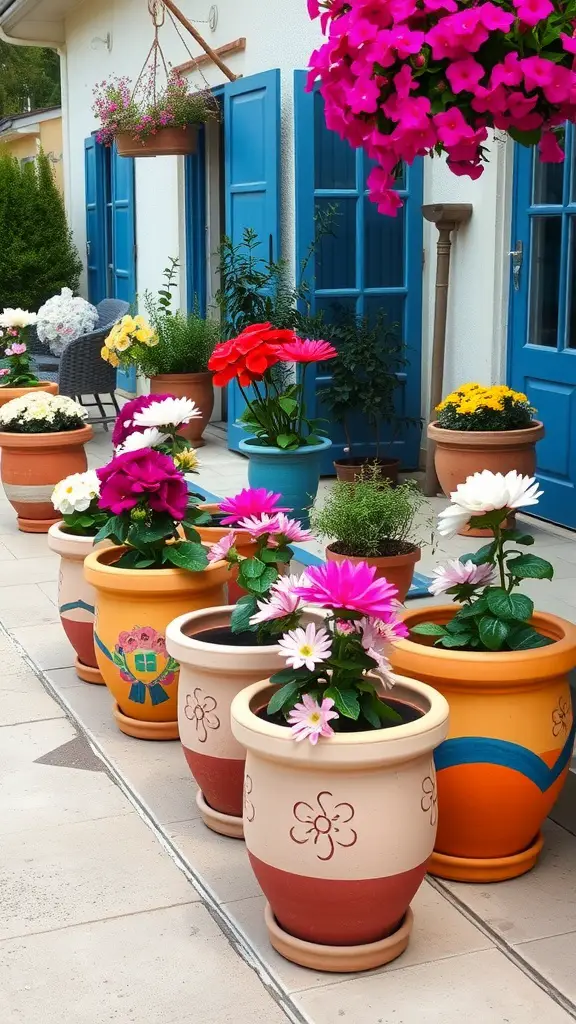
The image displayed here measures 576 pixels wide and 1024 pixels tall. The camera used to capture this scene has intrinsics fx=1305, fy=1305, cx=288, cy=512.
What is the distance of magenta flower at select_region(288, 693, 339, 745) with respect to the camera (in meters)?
2.42

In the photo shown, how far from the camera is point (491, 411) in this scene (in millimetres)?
5875

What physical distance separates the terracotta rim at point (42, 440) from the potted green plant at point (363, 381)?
1.49 metres

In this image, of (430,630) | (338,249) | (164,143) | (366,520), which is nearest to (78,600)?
(366,520)

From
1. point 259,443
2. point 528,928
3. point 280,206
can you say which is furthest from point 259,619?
point 280,206

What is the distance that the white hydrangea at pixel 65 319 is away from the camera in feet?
32.1

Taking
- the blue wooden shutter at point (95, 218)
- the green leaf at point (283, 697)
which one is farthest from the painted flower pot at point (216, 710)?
the blue wooden shutter at point (95, 218)

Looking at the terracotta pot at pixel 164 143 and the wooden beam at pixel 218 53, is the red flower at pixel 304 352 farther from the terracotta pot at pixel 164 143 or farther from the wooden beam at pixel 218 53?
the terracotta pot at pixel 164 143

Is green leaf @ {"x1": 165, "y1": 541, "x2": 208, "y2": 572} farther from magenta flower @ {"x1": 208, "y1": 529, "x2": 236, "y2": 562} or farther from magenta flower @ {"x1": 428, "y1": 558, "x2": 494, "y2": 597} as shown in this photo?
magenta flower @ {"x1": 428, "y1": 558, "x2": 494, "y2": 597}

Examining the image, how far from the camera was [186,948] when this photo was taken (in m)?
2.65

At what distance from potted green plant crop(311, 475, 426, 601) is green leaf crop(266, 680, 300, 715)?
196cm

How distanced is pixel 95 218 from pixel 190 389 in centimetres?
450

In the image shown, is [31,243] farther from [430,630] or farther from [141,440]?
[430,630]

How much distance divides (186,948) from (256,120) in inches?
240

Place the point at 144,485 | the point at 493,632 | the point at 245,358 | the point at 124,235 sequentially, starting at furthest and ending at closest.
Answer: the point at 124,235 → the point at 245,358 → the point at 144,485 → the point at 493,632
